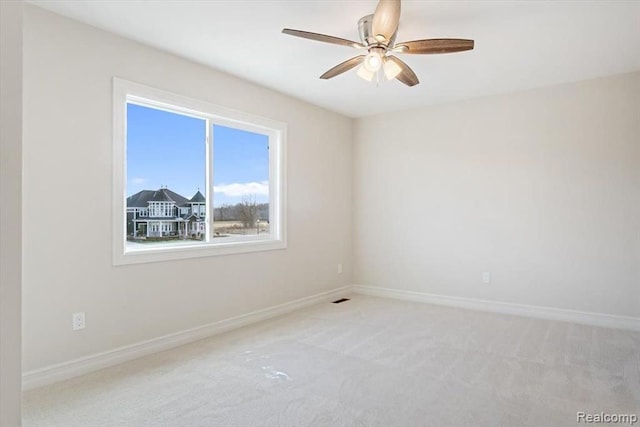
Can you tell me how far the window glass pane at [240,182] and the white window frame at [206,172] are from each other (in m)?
0.07

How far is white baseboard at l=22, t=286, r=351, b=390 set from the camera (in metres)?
2.44

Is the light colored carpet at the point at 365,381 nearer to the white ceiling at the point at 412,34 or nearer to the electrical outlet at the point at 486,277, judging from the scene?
the electrical outlet at the point at 486,277

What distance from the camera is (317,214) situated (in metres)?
4.80

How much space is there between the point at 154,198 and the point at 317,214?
211 centimetres

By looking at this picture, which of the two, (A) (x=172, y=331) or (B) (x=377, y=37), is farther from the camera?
(A) (x=172, y=331)

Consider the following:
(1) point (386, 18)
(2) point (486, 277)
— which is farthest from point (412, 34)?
(2) point (486, 277)

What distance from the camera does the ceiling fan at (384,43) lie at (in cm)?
218

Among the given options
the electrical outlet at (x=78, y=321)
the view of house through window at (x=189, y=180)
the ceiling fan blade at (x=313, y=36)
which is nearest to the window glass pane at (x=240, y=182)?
the view of house through window at (x=189, y=180)

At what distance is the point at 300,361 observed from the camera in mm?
2850

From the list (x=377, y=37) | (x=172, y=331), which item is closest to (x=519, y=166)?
(x=377, y=37)

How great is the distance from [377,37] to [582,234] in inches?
122

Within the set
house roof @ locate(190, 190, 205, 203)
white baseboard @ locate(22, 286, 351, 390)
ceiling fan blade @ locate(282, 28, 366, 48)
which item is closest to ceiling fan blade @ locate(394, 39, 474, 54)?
ceiling fan blade @ locate(282, 28, 366, 48)

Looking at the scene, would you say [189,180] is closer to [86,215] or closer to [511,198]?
[86,215]

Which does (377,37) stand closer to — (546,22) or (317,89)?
(546,22)
